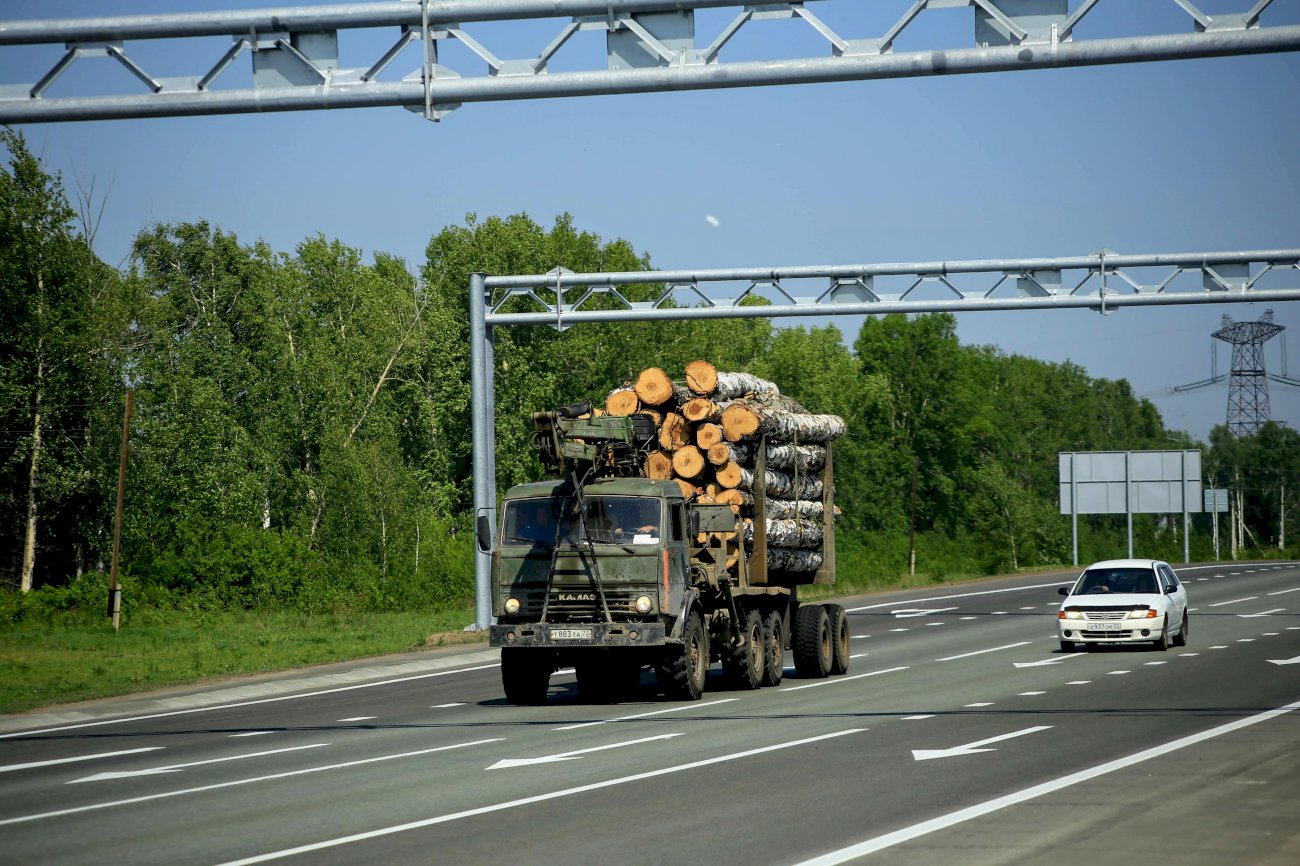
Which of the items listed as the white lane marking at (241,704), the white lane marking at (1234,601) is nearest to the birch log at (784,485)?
the white lane marking at (241,704)

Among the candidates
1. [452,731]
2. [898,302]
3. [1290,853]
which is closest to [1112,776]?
[1290,853]

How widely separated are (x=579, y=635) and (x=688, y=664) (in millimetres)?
1550

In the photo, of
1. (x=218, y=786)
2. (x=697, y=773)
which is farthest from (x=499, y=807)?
(x=218, y=786)

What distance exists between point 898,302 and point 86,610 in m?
26.5

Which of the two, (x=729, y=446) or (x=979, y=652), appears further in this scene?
(x=979, y=652)

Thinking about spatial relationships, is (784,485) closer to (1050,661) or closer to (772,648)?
(772,648)

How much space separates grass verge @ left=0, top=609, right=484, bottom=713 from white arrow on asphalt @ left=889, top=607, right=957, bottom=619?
A: 37.9ft

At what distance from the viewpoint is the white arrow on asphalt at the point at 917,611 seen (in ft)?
145

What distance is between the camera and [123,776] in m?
14.4

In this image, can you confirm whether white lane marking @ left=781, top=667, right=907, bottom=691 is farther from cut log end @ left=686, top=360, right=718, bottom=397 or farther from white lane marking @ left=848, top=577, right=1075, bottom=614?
white lane marking @ left=848, top=577, right=1075, bottom=614

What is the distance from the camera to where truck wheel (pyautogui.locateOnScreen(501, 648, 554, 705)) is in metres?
20.8

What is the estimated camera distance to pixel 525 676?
830 inches

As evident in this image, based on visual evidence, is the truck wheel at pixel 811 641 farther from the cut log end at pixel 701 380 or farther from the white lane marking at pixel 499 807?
the white lane marking at pixel 499 807

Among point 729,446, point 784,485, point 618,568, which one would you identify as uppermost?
point 729,446
